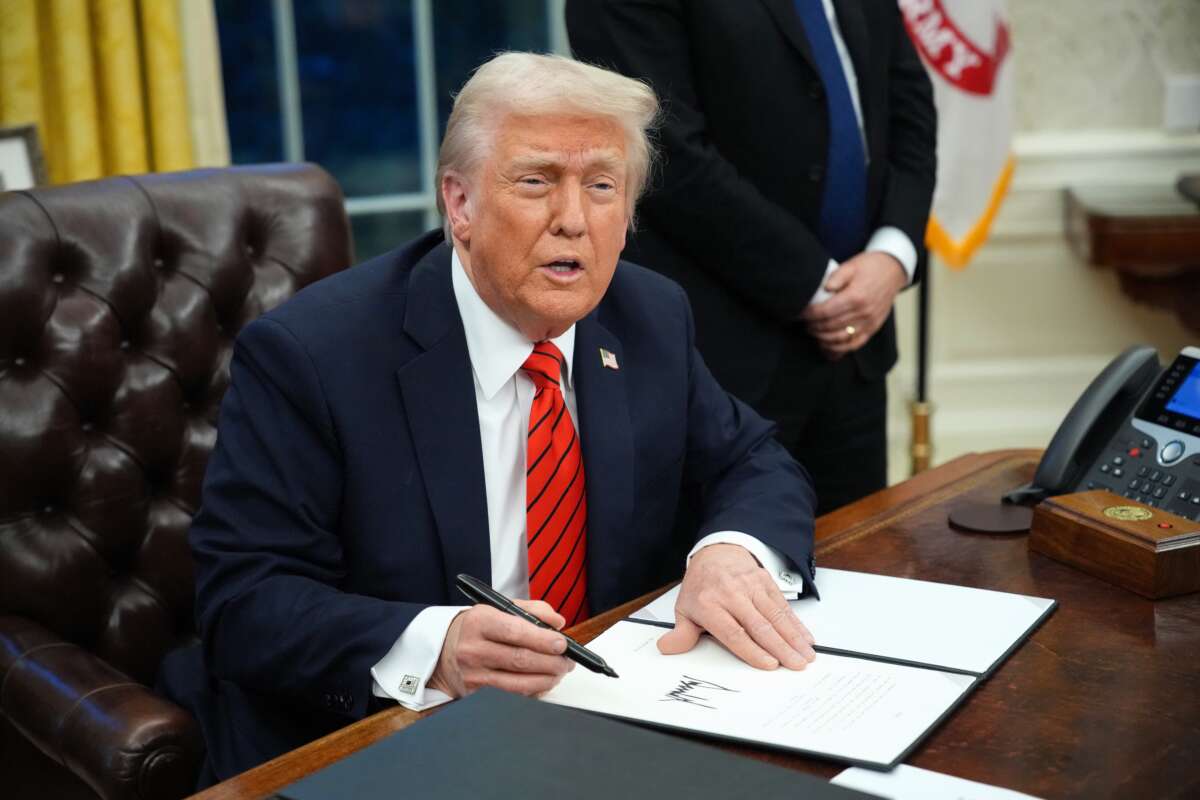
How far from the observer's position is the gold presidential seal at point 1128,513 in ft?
5.34

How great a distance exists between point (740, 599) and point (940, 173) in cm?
305

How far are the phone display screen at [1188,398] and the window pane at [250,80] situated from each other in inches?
113

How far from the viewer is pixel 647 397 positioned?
1.85 m

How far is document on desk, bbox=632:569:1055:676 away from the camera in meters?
1.40

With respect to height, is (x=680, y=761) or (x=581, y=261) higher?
(x=581, y=261)

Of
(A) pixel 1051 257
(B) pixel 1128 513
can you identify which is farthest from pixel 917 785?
(A) pixel 1051 257

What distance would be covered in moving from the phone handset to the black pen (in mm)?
773

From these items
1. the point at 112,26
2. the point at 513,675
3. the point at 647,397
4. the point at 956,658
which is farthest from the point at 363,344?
the point at 112,26

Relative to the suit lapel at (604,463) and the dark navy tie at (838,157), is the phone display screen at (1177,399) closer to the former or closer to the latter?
the suit lapel at (604,463)

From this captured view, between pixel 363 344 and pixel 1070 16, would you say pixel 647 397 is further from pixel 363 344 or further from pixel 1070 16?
pixel 1070 16

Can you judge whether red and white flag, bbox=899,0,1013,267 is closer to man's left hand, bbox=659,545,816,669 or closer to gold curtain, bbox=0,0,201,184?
gold curtain, bbox=0,0,201,184

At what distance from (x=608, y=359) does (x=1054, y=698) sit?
763 millimetres

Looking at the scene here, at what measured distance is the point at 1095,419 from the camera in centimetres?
182
